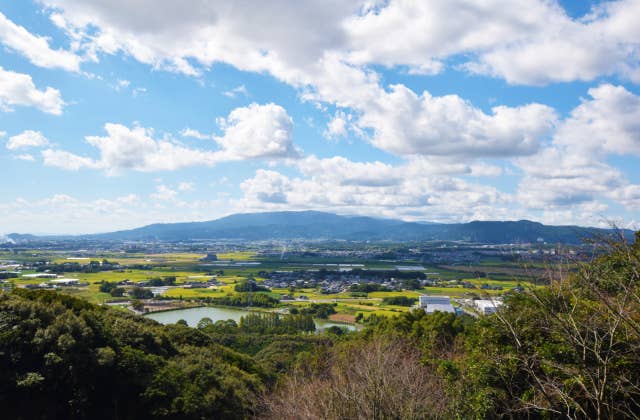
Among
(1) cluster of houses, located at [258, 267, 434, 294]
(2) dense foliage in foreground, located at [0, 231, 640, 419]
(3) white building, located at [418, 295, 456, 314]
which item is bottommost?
(1) cluster of houses, located at [258, 267, 434, 294]

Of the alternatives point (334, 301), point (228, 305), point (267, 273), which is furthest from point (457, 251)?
point (228, 305)

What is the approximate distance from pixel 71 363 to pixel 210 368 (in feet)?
17.5

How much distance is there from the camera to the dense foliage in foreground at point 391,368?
671cm

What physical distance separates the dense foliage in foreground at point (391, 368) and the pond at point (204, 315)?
841 inches

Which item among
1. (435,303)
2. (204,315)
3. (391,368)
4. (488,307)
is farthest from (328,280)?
(391,368)

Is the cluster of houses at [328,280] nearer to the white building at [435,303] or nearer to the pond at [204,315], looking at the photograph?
the pond at [204,315]

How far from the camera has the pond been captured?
38.0 metres

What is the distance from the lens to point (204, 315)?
42.8 m

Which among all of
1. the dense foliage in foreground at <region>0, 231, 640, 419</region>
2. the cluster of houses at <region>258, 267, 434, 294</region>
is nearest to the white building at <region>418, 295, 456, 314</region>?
the dense foliage in foreground at <region>0, 231, 640, 419</region>

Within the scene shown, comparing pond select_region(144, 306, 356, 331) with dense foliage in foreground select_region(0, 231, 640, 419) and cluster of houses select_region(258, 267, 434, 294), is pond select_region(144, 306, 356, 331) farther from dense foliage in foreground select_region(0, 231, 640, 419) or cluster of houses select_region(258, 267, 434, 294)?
dense foliage in foreground select_region(0, 231, 640, 419)

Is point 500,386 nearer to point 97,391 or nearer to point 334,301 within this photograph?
point 97,391

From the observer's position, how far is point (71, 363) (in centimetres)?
1102

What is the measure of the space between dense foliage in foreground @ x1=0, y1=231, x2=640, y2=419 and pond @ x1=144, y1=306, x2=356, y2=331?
21372 mm

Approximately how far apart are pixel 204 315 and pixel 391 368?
37173 millimetres
